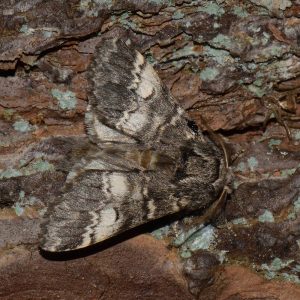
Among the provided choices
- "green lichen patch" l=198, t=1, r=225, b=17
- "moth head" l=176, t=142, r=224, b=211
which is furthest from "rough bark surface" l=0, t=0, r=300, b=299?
"moth head" l=176, t=142, r=224, b=211

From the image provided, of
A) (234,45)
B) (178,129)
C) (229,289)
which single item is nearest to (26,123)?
(178,129)

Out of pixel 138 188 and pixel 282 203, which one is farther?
pixel 138 188

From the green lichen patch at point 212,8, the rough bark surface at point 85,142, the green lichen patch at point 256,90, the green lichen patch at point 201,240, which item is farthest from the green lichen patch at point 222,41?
the green lichen patch at point 201,240

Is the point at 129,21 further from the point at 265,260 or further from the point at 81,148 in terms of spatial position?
the point at 265,260

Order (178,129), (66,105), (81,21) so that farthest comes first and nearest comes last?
(178,129) < (66,105) < (81,21)

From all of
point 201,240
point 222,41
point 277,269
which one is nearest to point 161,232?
point 201,240

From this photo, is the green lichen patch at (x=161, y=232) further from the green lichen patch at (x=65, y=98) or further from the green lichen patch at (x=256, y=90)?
the green lichen patch at (x=256, y=90)
